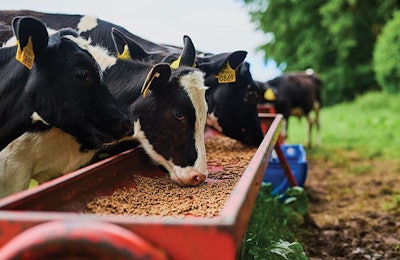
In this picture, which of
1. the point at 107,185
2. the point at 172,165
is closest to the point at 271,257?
the point at 172,165

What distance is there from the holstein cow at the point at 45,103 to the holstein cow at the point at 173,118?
0.28 metres

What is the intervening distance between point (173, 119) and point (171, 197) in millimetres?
722

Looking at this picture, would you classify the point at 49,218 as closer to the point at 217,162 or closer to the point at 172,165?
the point at 172,165

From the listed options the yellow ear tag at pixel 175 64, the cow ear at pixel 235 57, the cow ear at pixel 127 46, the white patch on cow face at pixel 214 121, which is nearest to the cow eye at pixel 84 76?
the yellow ear tag at pixel 175 64

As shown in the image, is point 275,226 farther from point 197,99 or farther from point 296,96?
point 296,96

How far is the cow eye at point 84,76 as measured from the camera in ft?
10.2

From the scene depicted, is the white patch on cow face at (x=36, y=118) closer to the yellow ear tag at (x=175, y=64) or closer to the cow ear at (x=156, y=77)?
the cow ear at (x=156, y=77)

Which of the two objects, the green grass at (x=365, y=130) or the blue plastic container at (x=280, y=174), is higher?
the blue plastic container at (x=280, y=174)

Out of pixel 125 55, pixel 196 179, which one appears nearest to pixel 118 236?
pixel 196 179

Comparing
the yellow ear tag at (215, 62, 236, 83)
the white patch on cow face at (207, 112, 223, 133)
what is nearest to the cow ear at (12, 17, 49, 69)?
the yellow ear tag at (215, 62, 236, 83)

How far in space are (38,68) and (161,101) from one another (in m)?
0.82

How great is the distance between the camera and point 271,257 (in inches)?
119

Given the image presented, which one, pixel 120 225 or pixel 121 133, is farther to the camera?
pixel 121 133

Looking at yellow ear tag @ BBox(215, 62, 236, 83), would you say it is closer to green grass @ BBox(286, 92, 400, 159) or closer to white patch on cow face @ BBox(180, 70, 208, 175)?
white patch on cow face @ BBox(180, 70, 208, 175)
